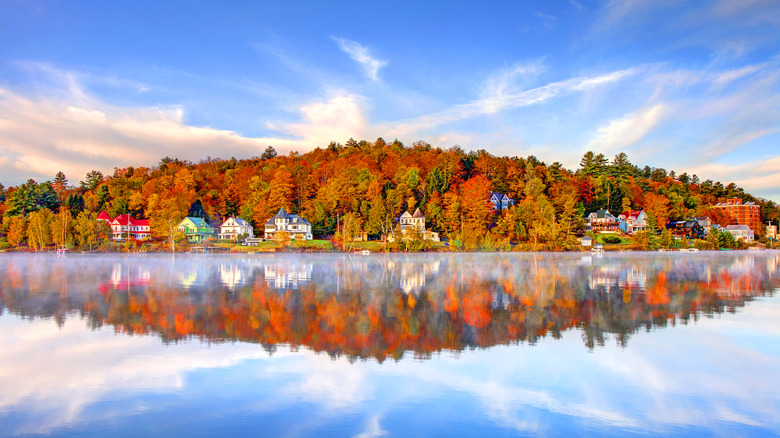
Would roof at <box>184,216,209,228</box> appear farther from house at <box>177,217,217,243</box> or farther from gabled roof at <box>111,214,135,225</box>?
gabled roof at <box>111,214,135,225</box>

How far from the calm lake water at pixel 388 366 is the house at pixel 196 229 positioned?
6413 centimetres

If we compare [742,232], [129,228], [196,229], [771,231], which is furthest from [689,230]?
[129,228]

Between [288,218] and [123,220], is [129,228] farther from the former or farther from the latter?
[288,218]

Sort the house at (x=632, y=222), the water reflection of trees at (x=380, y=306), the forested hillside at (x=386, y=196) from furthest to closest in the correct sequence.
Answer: the house at (x=632, y=222)
the forested hillside at (x=386, y=196)
the water reflection of trees at (x=380, y=306)

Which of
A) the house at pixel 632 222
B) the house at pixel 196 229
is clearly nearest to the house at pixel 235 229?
the house at pixel 196 229

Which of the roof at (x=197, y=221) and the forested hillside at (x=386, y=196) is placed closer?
the forested hillside at (x=386, y=196)

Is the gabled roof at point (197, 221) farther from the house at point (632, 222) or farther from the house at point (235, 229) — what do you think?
the house at point (632, 222)

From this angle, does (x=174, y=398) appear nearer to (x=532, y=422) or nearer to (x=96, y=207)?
(x=532, y=422)

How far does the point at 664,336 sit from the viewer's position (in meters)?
12.5

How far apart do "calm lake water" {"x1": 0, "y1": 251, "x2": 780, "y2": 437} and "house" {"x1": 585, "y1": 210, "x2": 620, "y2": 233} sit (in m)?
75.9

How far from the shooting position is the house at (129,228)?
84.1 m

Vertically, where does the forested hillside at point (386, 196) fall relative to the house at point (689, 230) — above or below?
above

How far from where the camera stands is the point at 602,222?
90688mm

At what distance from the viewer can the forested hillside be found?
240ft
